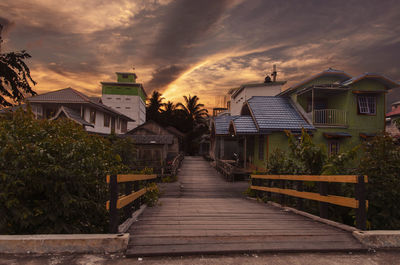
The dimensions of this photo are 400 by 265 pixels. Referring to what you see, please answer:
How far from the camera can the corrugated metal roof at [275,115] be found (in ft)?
60.9

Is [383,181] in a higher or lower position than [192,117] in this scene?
lower

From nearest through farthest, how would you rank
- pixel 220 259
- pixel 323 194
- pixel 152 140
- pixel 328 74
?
pixel 220 259, pixel 323 194, pixel 328 74, pixel 152 140

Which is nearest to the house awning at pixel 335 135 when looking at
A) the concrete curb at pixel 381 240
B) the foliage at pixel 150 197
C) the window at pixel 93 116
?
the foliage at pixel 150 197

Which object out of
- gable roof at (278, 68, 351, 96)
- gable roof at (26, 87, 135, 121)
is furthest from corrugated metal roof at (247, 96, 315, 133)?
gable roof at (26, 87, 135, 121)

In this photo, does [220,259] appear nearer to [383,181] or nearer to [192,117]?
[383,181]

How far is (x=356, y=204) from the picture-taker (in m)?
4.12

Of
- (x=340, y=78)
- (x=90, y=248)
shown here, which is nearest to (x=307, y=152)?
(x=90, y=248)

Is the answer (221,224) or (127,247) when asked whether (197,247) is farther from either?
(221,224)

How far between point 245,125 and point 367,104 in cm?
944

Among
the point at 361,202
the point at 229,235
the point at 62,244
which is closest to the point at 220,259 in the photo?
the point at 229,235

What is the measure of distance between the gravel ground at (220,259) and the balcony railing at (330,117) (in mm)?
16929

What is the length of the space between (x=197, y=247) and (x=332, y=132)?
18490 millimetres

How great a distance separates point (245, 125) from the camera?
1931 cm

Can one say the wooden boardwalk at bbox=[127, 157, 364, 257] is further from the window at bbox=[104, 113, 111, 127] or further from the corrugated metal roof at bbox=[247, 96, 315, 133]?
the window at bbox=[104, 113, 111, 127]
